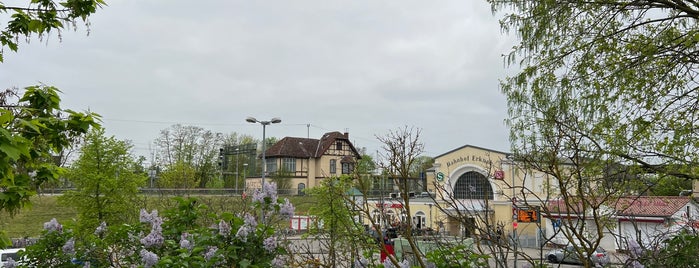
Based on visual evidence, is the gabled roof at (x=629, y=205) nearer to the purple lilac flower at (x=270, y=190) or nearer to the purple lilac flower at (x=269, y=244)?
the purple lilac flower at (x=269, y=244)

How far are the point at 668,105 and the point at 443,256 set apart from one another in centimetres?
521

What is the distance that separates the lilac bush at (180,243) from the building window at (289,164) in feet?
196

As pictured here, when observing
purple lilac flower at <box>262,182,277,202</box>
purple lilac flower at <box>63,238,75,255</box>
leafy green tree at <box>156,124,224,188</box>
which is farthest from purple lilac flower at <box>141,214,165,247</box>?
leafy green tree at <box>156,124,224,188</box>

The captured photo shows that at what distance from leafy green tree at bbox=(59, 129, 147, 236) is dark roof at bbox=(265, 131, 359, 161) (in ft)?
150

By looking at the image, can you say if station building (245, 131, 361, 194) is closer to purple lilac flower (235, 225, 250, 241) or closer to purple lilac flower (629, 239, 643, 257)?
purple lilac flower (235, 225, 250, 241)

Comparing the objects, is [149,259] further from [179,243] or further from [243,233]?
[243,233]

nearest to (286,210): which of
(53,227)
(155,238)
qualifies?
(155,238)

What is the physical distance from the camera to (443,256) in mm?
3393

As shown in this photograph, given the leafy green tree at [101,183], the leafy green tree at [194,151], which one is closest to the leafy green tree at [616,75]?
the leafy green tree at [101,183]

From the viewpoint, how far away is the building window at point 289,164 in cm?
6455

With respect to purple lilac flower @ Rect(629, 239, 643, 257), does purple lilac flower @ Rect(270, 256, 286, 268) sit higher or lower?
lower

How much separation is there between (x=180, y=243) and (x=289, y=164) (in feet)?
202

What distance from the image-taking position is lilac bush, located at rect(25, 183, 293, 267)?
371 cm

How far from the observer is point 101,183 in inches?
719
